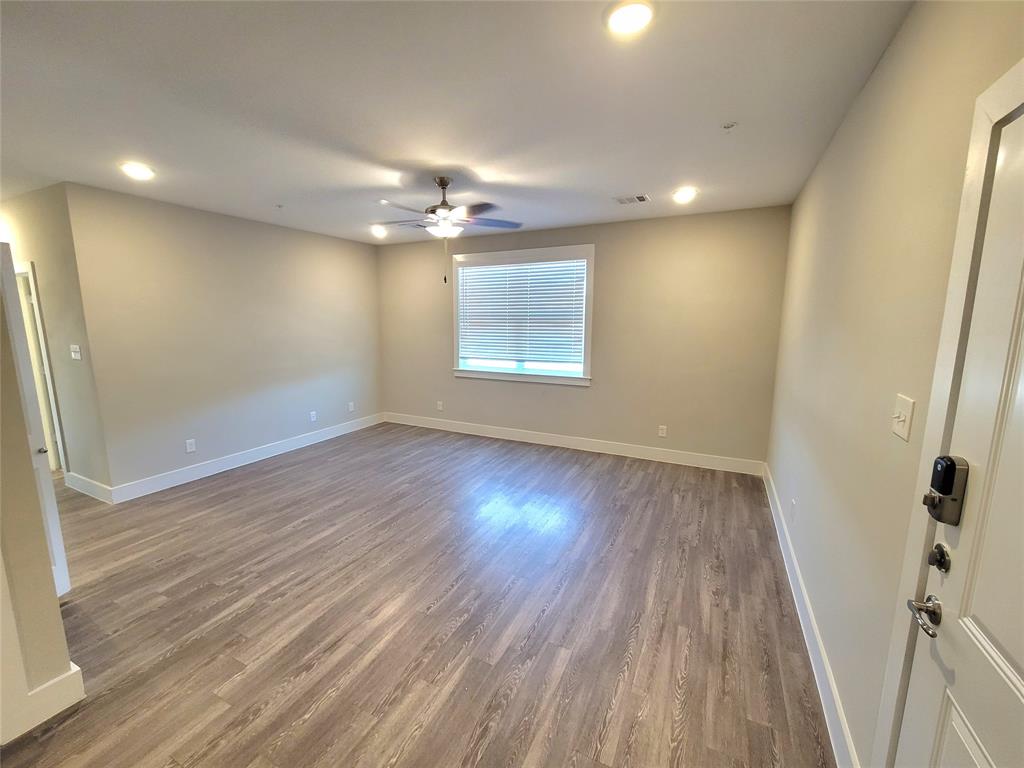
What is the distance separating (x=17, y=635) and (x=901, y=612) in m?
2.94

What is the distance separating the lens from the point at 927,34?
49.2 inches

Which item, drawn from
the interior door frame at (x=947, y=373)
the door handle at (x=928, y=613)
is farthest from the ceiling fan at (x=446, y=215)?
the door handle at (x=928, y=613)

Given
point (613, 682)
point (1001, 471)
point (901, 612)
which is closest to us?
point (1001, 471)

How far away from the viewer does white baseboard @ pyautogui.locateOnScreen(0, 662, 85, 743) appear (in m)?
1.50

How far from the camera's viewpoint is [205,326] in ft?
13.2

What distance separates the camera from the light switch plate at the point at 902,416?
1184 millimetres

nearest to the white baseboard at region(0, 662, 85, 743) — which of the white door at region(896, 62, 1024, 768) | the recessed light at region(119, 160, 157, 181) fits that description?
the white door at region(896, 62, 1024, 768)

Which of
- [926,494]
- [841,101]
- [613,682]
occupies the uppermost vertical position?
[841,101]

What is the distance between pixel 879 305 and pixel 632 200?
249 centimetres

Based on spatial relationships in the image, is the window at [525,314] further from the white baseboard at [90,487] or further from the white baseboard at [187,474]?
the white baseboard at [90,487]

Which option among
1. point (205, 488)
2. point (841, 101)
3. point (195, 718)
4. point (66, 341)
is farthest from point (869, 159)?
point (66, 341)

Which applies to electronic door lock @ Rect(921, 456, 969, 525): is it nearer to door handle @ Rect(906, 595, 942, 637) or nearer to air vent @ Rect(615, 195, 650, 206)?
door handle @ Rect(906, 595, 942, 637)

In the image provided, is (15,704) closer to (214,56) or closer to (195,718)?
(195,718)

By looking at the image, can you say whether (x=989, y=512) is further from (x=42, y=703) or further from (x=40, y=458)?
(x=40, y=458)
